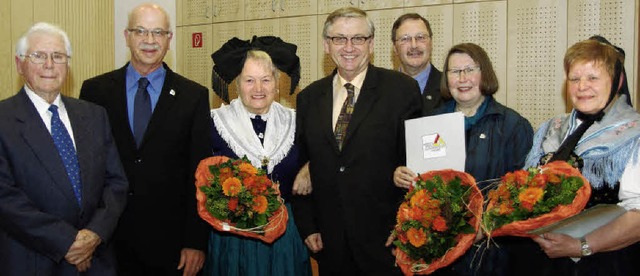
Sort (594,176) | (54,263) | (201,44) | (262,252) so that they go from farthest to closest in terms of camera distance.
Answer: (201,44) < (262,252) < (54,263) < (594,176)

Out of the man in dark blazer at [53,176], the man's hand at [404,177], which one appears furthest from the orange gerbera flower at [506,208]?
the man in dark blazer at [53,176]

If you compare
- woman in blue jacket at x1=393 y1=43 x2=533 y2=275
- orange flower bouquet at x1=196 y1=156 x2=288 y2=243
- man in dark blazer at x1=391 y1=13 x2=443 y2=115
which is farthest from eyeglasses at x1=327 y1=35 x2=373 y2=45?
man in dark blazer at x1=391 y1=13 x2=443 y2=115

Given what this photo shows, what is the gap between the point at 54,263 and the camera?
265cm

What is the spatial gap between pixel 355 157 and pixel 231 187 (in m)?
0.60

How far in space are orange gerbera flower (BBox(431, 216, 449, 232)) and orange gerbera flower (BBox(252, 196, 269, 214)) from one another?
2.56ft

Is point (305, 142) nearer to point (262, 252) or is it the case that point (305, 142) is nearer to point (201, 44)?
point (262, 252)

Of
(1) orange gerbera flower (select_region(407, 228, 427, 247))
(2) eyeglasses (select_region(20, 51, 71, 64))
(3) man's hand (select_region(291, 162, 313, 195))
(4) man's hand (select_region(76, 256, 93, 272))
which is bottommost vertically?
(4) man's hand (select_region(76, 256, 93, 272))

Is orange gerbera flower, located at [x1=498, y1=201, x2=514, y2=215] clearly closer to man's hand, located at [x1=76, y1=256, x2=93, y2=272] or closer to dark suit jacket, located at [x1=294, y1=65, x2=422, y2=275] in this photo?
dark suit jacket, located at [x1=294, y1=65, x2=422, y2=275]

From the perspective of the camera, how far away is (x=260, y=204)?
271 cm

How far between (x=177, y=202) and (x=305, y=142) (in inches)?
28.8

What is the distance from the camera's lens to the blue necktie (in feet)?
8.90

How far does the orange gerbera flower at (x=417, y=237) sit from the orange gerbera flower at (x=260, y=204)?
2.24 feet

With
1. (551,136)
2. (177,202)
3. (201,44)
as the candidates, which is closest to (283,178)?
(177,202)

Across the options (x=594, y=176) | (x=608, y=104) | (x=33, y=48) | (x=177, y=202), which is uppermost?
(x=33, y=48)
